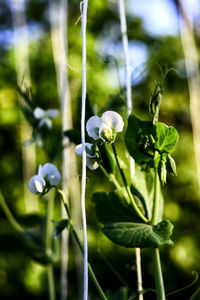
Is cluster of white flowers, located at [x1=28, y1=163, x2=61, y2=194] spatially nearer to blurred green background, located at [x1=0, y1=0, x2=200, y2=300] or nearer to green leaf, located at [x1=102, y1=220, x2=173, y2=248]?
green leaf, located at [x1=102, y1=220, x2=173, y2=248]

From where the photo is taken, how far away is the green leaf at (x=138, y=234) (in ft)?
1.34

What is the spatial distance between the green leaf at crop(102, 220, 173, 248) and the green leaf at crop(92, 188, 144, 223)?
10 millimetres

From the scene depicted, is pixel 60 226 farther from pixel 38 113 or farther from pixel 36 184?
pixel 38 113

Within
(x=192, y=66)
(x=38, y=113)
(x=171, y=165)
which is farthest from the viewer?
(x=192, y=66)

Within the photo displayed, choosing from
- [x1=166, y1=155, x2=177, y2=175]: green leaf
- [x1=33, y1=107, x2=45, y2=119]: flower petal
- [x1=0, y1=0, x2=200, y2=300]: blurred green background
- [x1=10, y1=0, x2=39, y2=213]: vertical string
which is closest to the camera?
[x1=166, y1=155, x2=177, y2=175]: green leaf

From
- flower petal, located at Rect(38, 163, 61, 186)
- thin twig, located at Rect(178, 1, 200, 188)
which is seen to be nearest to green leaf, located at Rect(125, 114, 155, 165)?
flower petal, located at Rect(38, 163, 61, 186)

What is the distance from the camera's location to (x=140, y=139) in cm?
42

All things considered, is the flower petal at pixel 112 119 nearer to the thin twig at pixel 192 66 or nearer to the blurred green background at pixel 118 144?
the thin twig at pixel 192 66

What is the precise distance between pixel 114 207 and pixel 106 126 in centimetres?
10

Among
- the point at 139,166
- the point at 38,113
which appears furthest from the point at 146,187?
the point at 38,113

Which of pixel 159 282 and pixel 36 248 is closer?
pixel 159 282

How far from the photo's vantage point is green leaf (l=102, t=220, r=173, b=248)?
1.34ft

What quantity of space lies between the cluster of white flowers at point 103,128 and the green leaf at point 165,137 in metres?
0.04

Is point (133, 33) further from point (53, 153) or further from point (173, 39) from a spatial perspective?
point (53, 153)
